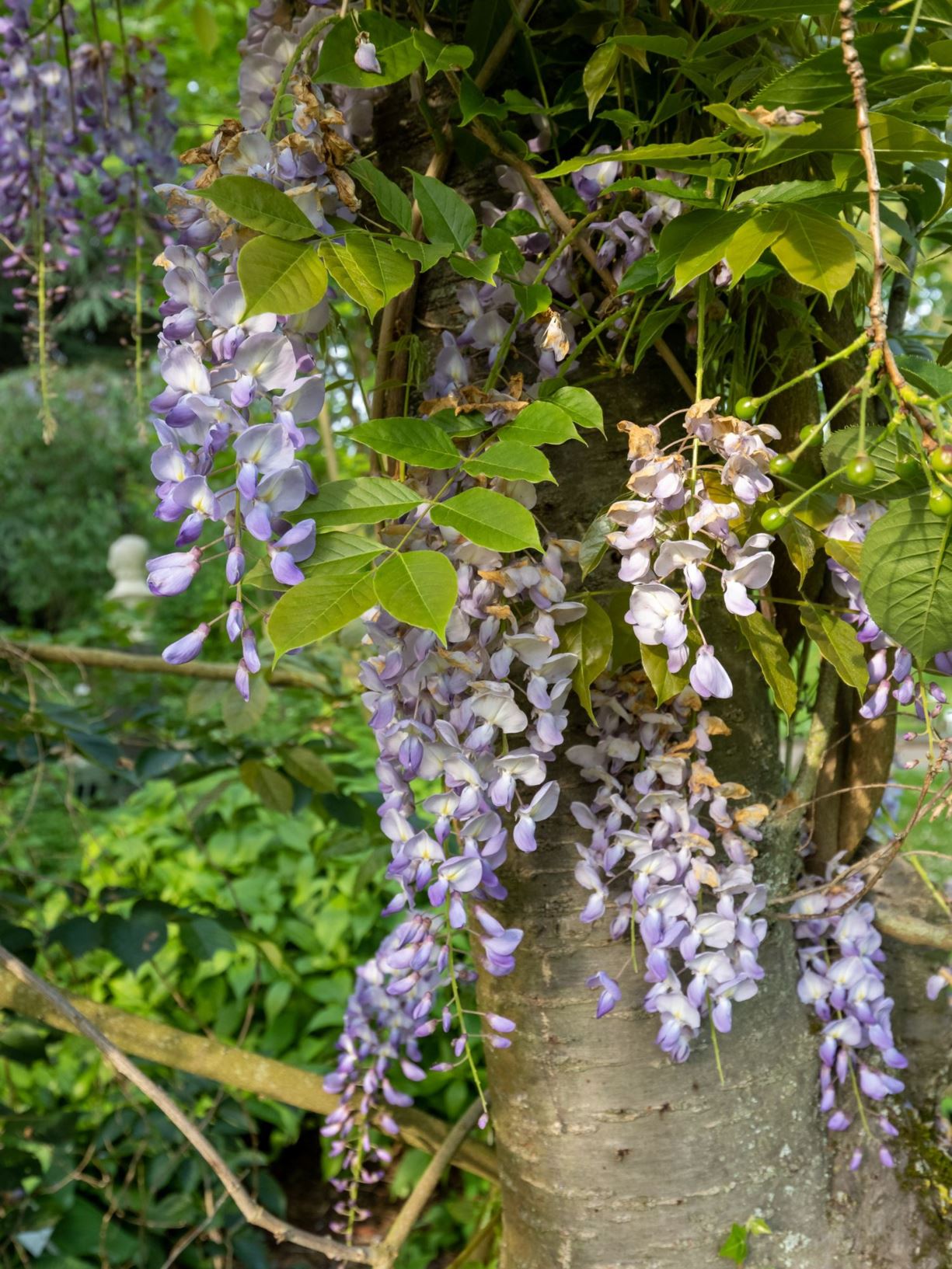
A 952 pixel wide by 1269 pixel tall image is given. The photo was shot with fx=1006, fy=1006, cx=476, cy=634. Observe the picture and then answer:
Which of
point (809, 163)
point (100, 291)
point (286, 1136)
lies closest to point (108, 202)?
point (809, 163)

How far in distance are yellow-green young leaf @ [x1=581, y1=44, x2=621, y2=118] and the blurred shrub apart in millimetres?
7812

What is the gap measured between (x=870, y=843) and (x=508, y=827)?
396 mm

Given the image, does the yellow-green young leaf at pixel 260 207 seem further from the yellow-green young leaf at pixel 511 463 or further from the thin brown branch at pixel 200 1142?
the thin brown branch at pixel 200 1142

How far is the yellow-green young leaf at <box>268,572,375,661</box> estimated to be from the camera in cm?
51

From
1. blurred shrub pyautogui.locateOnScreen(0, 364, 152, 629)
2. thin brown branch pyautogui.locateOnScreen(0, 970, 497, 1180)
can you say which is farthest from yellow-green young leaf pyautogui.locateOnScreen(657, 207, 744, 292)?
blurred shrub pyautogui.locateOnScreen(0, 364, 152, 629)

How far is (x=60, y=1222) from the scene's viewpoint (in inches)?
67.0

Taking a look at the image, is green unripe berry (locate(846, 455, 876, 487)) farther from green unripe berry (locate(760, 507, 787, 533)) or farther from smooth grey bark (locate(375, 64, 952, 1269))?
smooth grey bark (locate(375, 64, 952, 1269))

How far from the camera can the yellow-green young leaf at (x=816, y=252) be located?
20.7 inches

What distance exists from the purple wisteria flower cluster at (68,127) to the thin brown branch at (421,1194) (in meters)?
1.20

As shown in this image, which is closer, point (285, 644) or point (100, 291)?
point (285, 644)

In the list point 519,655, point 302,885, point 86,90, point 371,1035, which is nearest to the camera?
point 519,655

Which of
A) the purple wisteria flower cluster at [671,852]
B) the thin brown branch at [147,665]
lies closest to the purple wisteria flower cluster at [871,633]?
the purple wisteria flower cluster at [671,852]

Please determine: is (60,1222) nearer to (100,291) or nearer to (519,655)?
(519,655)

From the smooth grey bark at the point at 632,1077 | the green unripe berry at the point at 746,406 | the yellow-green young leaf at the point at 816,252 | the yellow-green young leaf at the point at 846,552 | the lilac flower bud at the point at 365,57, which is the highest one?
the lilac flower bud at the point at 365,57
